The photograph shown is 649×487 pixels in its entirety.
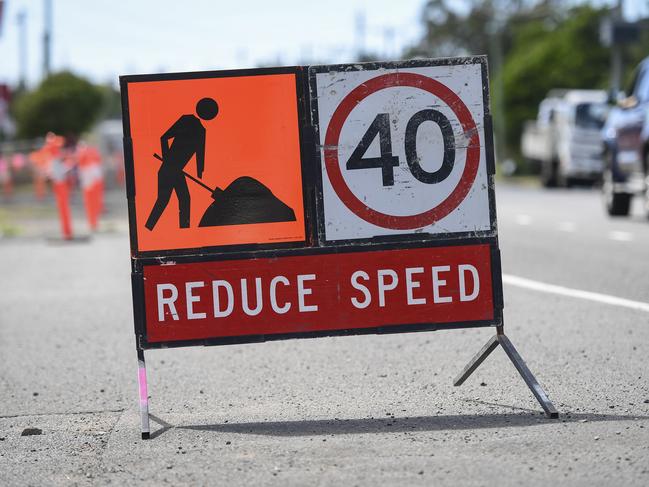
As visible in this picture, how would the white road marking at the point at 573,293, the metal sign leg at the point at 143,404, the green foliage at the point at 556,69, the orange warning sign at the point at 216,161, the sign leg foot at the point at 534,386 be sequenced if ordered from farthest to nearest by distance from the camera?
the green foliage at the point at 556,69 < the white road marking at the point at 573,293 < the orange warning sign at the point at 216,161 < the sign leg foot at the point at 534,386 < the metal sign leg at the point at 143,404

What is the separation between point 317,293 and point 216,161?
0.77m

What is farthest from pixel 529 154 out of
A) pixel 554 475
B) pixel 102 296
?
pixel 554 475

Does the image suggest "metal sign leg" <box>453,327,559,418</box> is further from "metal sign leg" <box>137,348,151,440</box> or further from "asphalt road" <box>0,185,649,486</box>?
"metal sign leg" <box>137,348,151,440</box>

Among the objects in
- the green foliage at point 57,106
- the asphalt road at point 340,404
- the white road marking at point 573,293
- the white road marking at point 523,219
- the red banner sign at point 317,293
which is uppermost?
the green foliage at point 57,106

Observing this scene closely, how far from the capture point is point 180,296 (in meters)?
6.69

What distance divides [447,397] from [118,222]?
822 inches

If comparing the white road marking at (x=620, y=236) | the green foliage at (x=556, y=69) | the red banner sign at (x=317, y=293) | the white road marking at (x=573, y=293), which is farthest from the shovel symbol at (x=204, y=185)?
the green foliage at (x=556, y=69)

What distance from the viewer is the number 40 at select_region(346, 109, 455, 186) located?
680cm

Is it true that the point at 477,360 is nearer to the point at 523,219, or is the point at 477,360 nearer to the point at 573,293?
the point at 573,293

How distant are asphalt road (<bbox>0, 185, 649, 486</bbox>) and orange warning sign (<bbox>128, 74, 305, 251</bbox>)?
0.85 meters

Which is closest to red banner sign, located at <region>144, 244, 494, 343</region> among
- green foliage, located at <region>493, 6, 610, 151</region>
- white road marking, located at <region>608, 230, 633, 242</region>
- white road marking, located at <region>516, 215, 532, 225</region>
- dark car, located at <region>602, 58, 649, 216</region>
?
white road marking, located at <region>608, 230, 633, 242</region>

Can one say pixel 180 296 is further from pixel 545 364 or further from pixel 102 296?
pixel 102 296

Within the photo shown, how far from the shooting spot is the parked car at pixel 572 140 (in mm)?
37812

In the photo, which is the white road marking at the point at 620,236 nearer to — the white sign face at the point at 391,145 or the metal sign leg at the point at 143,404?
the white sign face at the point at 391,145
